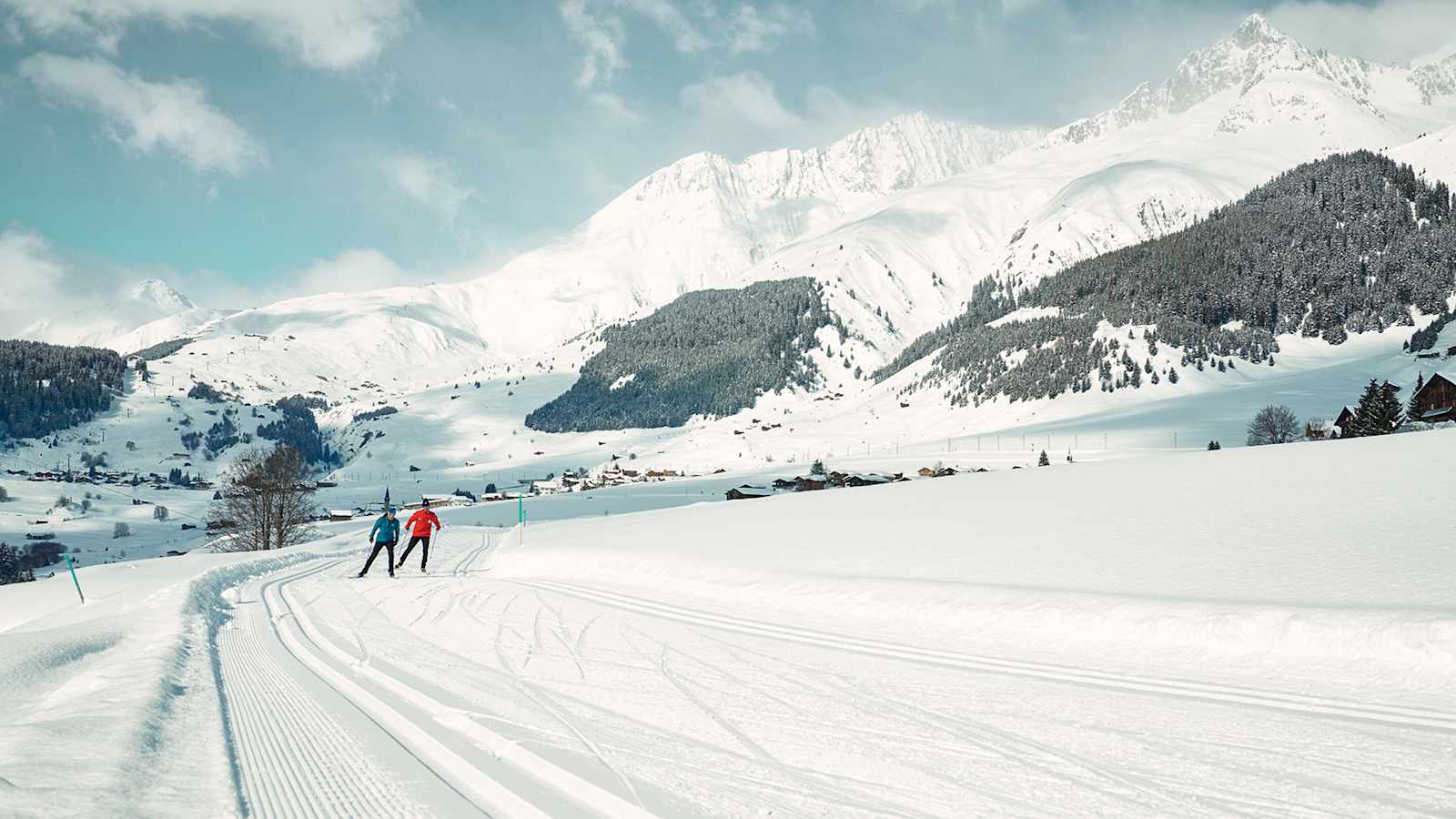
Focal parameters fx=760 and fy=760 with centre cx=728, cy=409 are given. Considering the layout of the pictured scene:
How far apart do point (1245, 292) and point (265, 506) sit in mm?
202637

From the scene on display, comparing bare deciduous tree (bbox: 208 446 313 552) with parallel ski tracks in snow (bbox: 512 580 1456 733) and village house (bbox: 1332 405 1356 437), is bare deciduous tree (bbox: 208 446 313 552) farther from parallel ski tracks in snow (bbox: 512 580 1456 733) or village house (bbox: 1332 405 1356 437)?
village house (bbox: 1332 405 1356 437)

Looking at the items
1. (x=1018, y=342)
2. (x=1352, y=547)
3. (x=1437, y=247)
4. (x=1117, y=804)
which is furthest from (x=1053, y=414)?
(x=1117, y=804)

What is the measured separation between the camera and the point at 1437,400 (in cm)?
6612

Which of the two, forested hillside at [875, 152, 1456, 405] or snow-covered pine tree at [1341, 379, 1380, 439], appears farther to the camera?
forested hillside at [875, 152, 1456, 405]

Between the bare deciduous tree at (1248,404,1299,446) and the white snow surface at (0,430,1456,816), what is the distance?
86869mm

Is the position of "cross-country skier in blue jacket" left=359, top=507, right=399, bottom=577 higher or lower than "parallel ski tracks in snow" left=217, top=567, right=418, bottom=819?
higher

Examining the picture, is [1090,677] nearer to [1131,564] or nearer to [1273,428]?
[1131,564]

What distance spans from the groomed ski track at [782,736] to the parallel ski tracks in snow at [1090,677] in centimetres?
4

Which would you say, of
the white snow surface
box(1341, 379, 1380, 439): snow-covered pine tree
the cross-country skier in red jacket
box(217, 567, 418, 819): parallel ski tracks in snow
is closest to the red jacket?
the cross-country skier in red jacket

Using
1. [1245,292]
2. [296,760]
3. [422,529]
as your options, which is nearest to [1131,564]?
[296,760]

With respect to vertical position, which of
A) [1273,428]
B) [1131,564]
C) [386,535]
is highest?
[1273,428]

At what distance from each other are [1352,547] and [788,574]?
9489 millimetres

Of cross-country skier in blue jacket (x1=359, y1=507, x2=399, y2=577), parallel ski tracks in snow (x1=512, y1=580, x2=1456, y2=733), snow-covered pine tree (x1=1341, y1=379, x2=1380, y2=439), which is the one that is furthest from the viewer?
snow-covered pine tree (x1=1341, y1=379, x2=1380, y2=439)

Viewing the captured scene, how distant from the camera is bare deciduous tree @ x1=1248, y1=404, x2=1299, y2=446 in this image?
9006cm
